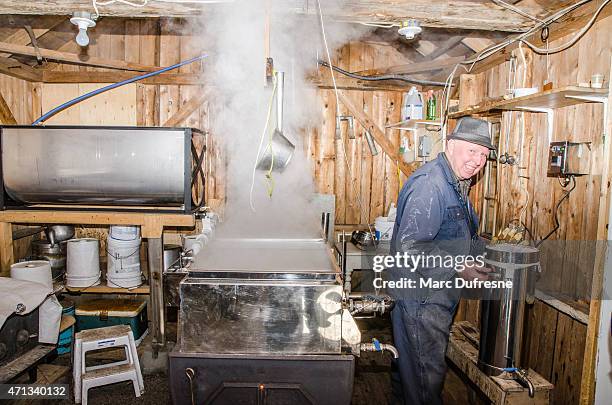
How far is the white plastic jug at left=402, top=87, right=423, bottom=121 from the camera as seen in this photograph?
4.57 metres

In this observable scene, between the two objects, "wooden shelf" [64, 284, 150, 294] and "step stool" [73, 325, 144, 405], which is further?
"wooden shelf" [64, 284, 150, 294]

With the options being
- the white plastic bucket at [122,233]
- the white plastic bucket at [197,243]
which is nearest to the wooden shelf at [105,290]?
the white plastic bucket at [122,233]

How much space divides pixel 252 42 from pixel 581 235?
2907 millimetres

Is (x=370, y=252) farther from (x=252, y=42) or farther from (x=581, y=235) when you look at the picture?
(x=252, y=42)

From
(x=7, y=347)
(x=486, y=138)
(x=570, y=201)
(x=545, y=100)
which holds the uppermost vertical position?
(x=545, y=100)

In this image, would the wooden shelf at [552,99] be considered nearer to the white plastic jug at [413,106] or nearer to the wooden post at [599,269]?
the wooden post at [599,269]

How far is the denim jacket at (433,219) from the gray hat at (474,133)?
193 millimetres

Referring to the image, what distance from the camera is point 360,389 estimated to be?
3758 millimetres

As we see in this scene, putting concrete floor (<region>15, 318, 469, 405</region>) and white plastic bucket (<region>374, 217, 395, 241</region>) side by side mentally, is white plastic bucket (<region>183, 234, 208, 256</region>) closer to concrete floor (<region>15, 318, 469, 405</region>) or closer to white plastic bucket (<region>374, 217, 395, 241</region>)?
concrete floor (<region>15, 318, 469, 405</region>)

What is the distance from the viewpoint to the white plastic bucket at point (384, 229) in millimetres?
4711

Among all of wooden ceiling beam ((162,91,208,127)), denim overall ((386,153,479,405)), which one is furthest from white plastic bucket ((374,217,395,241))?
wooden ceiling beam ((162,91,208,127))

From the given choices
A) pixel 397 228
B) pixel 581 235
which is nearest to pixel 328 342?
pixel 397 228

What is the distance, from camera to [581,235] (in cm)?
288

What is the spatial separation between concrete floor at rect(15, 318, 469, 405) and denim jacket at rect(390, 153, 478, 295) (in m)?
1.46
